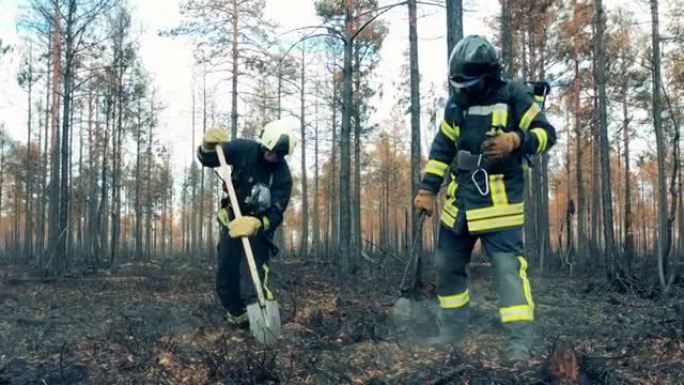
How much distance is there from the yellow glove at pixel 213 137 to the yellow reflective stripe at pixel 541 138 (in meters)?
2.64

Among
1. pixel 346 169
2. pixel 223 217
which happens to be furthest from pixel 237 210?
pixel 346 169

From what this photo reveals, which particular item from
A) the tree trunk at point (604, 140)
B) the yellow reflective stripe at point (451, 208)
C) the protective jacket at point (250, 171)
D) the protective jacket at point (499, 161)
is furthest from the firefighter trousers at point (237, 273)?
the tree trunk at point (604, 140)

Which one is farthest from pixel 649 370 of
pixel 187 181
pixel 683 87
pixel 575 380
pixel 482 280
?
pixel 187 181

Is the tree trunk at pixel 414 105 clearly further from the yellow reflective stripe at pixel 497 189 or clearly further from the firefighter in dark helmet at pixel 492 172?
the yellow reflective stripe at pixel 497 189

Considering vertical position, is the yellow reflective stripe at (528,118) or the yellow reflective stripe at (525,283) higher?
the yellow reflective stripe at (528,118)

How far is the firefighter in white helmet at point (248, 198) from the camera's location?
17.1ft

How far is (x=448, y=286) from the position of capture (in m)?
4.29

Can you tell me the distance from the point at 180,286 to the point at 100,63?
10.2 m

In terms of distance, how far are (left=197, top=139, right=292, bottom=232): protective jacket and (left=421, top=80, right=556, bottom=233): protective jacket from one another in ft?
5.74

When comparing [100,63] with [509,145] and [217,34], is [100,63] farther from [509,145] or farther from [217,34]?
[509,145]

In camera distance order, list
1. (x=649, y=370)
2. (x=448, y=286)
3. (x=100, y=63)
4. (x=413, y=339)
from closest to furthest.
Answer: (x=649, y=370), (x=448, y=286), (x=413, y=339), (x=100, y=63)

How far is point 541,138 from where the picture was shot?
12.8ft

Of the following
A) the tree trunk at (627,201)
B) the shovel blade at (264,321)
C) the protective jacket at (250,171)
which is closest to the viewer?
the shovel blade at (264,321)

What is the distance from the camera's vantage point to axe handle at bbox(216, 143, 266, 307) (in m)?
4.91
